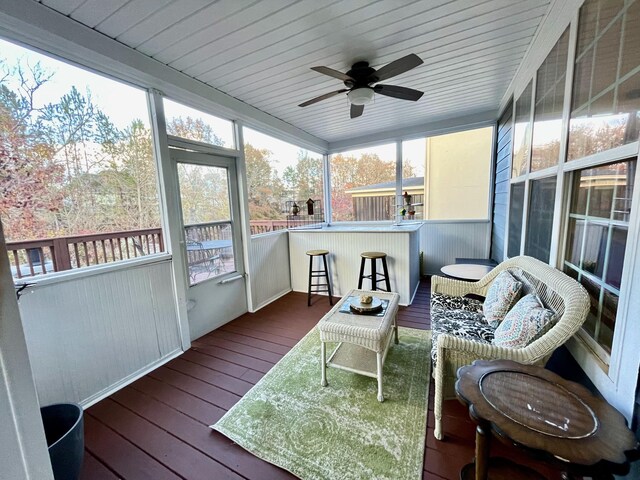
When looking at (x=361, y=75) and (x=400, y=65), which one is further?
(x=361, y=75)


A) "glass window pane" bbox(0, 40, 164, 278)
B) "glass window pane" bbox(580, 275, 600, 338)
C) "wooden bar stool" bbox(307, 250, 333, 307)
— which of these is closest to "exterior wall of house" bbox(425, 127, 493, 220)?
"wooden bar stool" bbox(307, 250, 333, 307)

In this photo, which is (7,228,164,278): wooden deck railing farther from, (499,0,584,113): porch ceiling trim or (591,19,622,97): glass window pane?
(499,0,584,113): porch ceiling trim

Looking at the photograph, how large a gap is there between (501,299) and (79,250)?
323 cm

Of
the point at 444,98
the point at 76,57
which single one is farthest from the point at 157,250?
the point at 444,98

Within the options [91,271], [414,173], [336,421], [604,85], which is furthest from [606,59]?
[414,173]

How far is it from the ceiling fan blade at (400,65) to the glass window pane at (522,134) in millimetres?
1357

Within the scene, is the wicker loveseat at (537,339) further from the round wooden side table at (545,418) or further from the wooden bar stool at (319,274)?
the wooden bar stool at (319,274)

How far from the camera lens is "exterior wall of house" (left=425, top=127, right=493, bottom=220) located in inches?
171

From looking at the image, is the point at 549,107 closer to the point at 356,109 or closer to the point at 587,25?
the point at 587,25

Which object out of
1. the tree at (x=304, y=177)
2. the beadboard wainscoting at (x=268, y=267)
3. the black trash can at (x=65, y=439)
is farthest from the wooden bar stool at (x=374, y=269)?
the black trash can at (x=65, y=439)

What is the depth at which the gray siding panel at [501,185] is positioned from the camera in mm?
3375

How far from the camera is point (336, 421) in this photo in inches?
67.2

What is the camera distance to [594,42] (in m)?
1.39

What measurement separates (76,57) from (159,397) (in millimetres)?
2587
